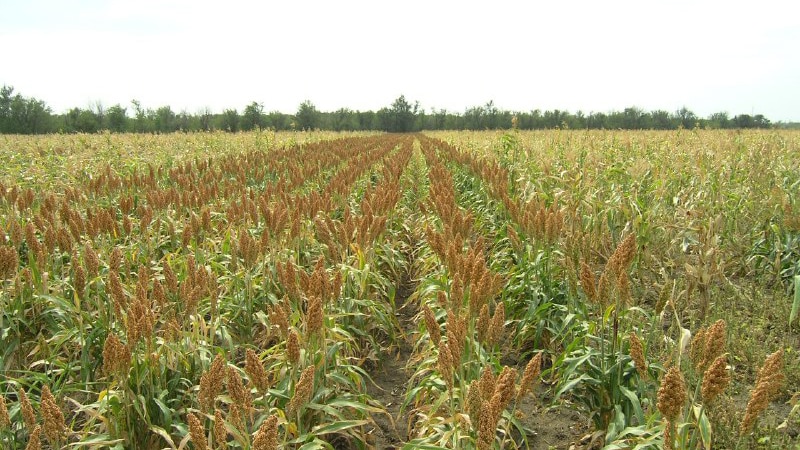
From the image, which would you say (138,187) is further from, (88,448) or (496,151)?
(496,151)

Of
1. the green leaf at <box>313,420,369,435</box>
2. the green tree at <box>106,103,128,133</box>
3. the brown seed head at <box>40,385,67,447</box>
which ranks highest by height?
the green tree at <box>106,103,128,133</box>

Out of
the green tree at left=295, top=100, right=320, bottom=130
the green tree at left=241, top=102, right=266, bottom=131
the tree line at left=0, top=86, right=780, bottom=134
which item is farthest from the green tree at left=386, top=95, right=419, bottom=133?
the green tree at left=241, top=102, right=266, bottom=131

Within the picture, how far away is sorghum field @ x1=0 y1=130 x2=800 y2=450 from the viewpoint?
185 cm

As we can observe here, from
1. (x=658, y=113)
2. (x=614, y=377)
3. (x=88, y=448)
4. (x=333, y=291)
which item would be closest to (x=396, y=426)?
(x=333, y=291)

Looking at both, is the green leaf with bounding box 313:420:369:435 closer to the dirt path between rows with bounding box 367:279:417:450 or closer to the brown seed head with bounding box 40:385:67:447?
the dirt path between rows with bounding box 367:279:417:450

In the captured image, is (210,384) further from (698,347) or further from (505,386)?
(698,347)

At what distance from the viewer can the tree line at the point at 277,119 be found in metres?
60.1

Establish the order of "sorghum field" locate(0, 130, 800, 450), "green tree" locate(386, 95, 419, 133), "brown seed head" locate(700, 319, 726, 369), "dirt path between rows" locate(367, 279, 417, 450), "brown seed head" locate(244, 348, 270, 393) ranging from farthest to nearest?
"green tree" locate(386, 95, 419, 133) < "dirt path between rows" locate(367, 279, 417, 450) < "sorghum field" locate(0, 130, 800, 450) < "brown seed head" locate(244, 348, 270, 393) < "brown seed head" locate(700, 319, 726, 369)

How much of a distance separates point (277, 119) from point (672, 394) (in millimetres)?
74974

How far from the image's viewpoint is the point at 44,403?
1.54 metres

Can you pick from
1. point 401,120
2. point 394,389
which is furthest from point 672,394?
point 401,120

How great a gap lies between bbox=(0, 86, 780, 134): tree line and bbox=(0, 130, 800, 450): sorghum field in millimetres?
44942

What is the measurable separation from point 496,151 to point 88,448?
10389 mm

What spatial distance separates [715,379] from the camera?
1.36 meters
